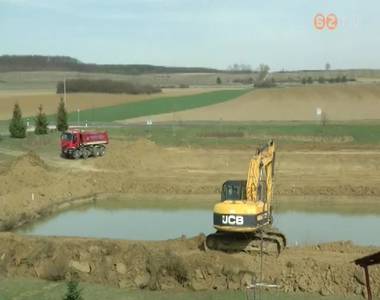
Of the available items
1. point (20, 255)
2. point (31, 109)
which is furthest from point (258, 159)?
point (31, 109)

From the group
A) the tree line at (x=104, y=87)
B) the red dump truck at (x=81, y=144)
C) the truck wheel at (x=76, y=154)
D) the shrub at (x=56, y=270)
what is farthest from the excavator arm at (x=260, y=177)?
the tree line at (x=104, y=87)

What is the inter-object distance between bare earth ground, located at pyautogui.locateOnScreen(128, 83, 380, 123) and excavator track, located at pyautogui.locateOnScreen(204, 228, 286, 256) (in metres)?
45.8

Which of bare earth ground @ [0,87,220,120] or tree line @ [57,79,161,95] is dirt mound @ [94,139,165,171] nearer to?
bare earth ground @ [0,87,220,120]

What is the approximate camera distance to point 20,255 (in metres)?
19.6

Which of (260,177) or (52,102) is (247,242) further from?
(52,102)

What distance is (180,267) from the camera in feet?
58.9

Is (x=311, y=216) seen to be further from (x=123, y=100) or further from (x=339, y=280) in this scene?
(x=123, y=100)

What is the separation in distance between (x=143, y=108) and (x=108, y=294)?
205ft

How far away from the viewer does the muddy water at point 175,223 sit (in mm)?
24484

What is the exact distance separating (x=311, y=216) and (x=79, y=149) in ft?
56.4

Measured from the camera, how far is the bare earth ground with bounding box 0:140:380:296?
1775 centimetres

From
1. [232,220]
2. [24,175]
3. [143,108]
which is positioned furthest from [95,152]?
[143,108]

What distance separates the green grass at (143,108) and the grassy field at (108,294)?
49.4 metres

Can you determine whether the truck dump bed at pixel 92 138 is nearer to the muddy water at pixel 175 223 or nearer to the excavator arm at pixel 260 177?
the muddy water at pixel 175 223
